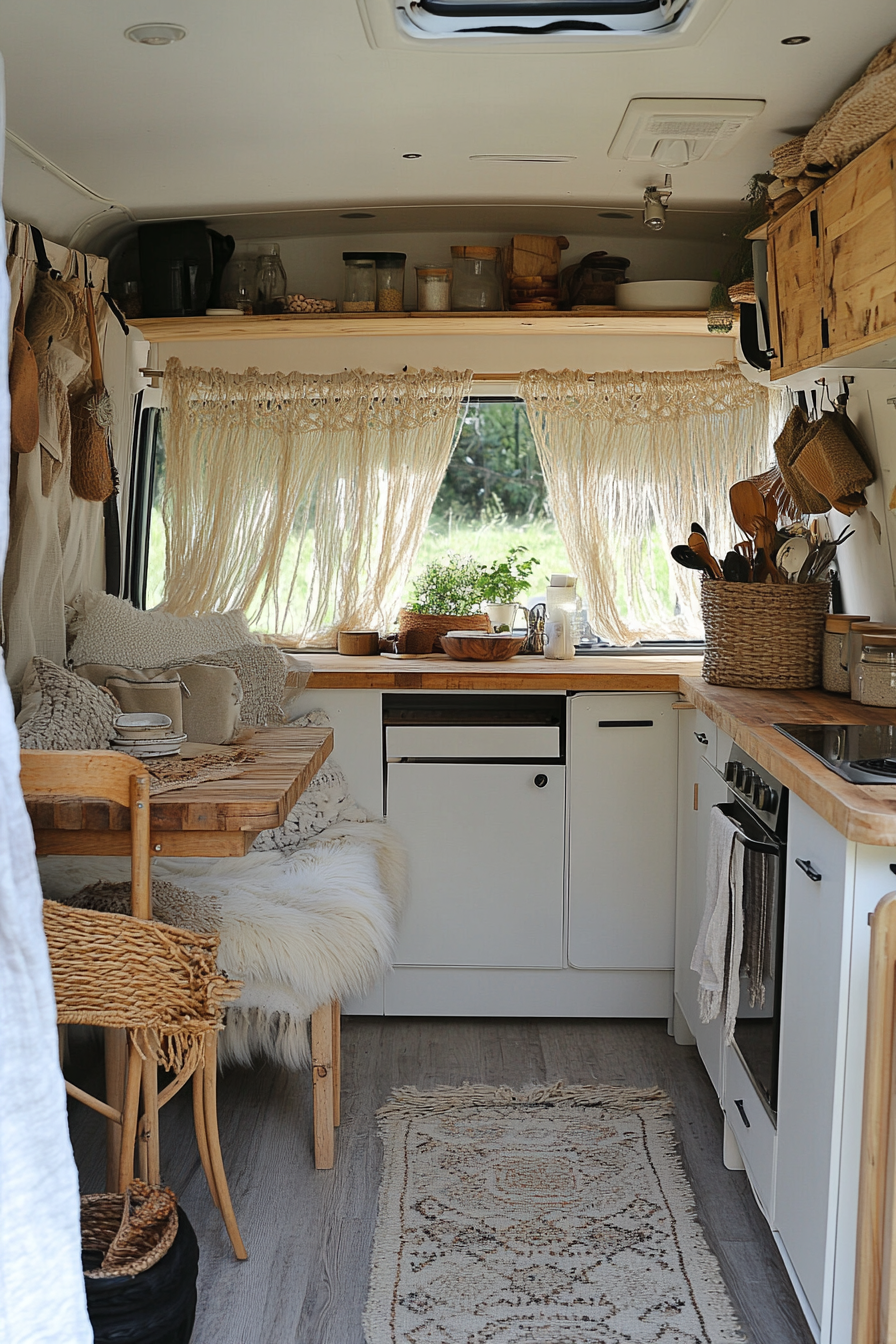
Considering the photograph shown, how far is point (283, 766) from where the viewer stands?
2.49m

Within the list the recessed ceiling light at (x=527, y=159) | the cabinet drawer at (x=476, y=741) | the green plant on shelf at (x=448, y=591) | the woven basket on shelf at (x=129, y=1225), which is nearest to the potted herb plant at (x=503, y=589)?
the green plant on shelf at (x=448, y=591)

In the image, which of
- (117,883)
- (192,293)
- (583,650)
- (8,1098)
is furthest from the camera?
(583,650)

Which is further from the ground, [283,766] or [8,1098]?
[283,766]

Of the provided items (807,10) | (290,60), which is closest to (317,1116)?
(290,60)

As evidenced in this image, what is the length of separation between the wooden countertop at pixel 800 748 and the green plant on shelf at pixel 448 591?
930 mm

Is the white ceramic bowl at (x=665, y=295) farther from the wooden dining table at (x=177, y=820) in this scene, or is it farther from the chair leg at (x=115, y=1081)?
the chair leg at (x=115, y=1081)

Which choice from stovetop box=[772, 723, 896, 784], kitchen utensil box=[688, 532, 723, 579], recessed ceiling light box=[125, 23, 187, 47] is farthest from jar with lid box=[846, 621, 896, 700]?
recessed ceiling light box=[125, 23, 187, 47]

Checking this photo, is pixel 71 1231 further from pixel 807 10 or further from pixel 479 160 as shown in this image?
pixel 479 160

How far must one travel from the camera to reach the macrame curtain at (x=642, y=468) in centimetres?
377

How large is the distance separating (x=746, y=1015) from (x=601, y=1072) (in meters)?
0.87

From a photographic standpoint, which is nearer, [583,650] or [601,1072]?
[601,1072]

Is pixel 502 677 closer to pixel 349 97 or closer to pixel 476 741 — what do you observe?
pixel 476 741

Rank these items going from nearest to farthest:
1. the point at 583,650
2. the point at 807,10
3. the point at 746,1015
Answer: the point at 807,10
the point at 746,1015
the point at 583,650

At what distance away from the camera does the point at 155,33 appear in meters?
2.18
